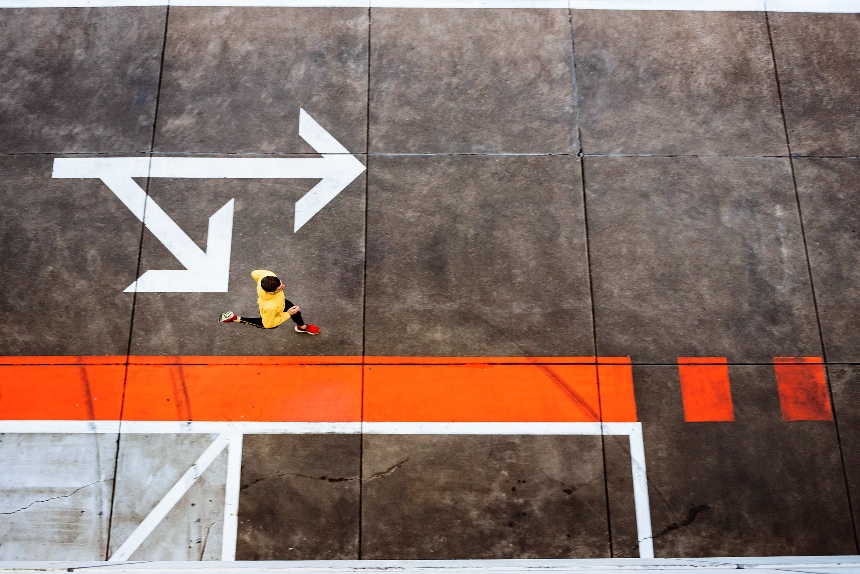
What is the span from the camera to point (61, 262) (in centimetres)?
755

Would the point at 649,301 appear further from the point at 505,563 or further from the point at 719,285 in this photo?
the point at 505,563

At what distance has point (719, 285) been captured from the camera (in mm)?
7508

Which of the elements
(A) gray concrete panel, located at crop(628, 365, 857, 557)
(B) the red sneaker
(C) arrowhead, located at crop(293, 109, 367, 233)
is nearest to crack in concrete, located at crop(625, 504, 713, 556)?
(A) gray concrete panel, located at crop(628, 365, 857, 557)

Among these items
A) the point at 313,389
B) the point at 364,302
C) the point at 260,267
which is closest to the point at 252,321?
the point at 260,267

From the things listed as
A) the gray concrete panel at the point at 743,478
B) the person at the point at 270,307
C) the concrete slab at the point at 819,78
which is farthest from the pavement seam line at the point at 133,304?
the concrete slab at the point at 819,78

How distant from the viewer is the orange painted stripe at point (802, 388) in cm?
706

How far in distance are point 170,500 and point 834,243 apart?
8288 millimetres

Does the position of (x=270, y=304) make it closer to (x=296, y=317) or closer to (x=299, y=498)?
(x=296, y=317)

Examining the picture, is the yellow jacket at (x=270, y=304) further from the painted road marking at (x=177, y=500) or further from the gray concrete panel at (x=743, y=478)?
the gray concrete panel at (x=743, y=478)

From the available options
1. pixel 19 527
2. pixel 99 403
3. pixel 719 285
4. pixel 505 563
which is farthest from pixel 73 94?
pixel 719 285

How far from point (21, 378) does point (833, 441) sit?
9.17 meters

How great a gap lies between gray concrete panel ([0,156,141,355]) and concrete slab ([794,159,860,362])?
324 inches

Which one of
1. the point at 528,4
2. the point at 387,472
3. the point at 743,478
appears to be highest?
the point at 528,4

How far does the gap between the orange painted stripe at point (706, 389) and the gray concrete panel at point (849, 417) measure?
121 cm
